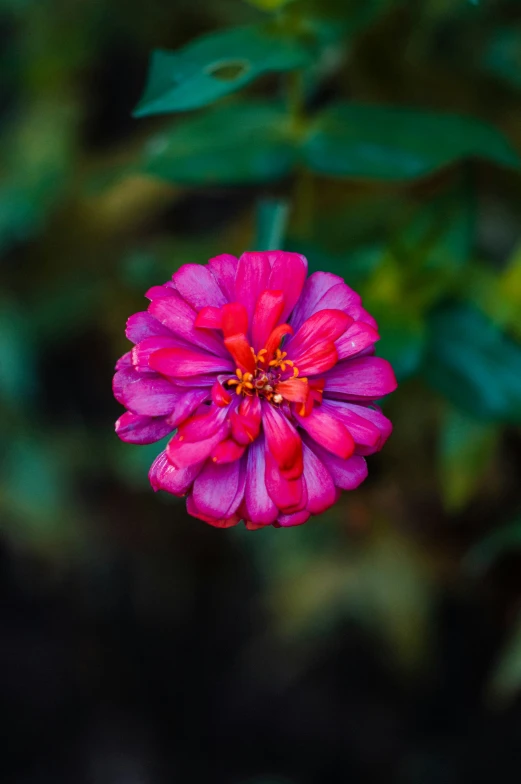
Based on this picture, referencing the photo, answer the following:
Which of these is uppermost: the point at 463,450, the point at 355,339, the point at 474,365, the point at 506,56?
the point at 355,339

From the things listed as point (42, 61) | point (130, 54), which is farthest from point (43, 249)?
point (130, 54)

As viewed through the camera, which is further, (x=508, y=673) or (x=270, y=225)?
(x=508, y=673)

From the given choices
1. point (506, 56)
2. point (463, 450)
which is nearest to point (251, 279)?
point (463, 450)

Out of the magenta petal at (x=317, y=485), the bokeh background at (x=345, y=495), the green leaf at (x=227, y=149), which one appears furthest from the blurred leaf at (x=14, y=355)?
the magenta petal at (x=317, y=485)

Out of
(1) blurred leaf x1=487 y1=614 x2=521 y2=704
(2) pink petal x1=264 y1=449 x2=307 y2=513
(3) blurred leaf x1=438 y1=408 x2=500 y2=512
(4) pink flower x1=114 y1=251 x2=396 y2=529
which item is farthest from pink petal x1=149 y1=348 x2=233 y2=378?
(1) blurred leaf x1=487 y1=614 x2=521 y2=704

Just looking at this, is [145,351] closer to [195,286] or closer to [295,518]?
[195,286]

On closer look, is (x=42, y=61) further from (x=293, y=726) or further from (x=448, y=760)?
(x=448, y=760)
